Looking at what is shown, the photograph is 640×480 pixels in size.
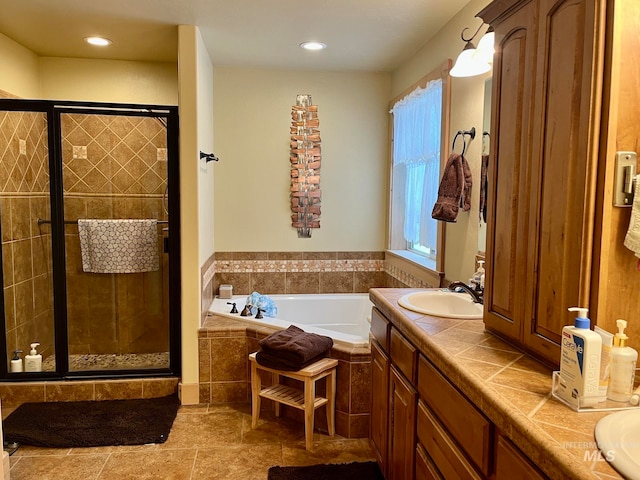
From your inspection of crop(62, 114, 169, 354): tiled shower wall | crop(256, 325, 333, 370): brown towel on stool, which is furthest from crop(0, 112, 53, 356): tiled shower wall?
crop(256, 325, 333, 370): brown towel on stool

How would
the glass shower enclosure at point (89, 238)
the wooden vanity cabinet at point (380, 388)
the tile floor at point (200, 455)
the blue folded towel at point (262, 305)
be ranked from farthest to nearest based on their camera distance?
the blue folded towel at point (262, 305), the glass shower enclosure at point (89, 238), the tile floor at point (200, 455), the wooden vanity cabinet at point (380, 388)

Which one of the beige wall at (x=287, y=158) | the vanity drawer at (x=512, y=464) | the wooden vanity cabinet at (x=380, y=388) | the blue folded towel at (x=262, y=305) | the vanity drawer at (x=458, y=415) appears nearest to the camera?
the vanity drawer at (x=512, y=464)

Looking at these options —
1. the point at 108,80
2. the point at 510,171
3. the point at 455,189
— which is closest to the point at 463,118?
the point at 455,189

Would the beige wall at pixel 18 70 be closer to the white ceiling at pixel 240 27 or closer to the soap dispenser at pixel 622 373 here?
the white ceiling at pixel 240 27

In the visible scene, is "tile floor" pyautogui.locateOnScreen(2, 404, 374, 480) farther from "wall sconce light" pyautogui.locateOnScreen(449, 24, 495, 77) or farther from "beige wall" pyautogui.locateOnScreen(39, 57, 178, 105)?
"beige wall" pyautogui.locateOnScreen(39, 57, 178, 105)

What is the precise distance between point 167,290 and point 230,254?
0.85 meters

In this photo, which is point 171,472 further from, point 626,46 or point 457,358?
point 626,46

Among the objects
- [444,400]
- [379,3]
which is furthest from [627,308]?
[379,3]

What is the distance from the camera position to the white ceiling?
2.76 m

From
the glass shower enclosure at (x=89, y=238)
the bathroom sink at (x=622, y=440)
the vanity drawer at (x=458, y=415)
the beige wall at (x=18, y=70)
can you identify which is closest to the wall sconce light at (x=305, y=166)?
the glass shower enclosure at (x=89, y=238)

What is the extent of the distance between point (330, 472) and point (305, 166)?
251 centimetres

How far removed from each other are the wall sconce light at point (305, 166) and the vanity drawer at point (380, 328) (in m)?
1.90

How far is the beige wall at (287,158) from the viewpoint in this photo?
4.14 meters

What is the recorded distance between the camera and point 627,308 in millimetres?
1289
